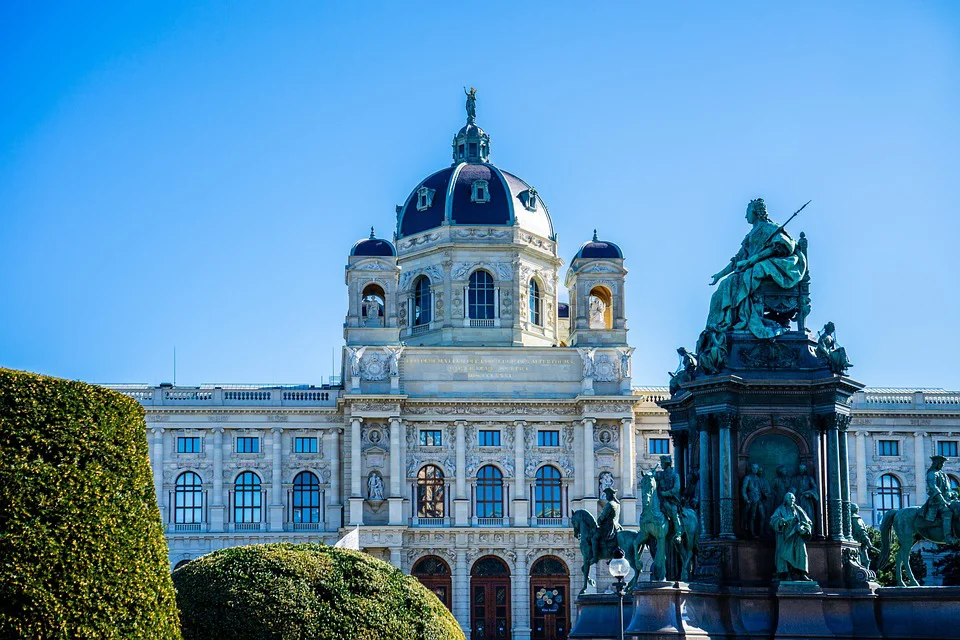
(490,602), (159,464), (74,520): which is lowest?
(490,602)

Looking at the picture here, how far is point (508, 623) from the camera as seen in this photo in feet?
252

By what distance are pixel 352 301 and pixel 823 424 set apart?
53676 mm

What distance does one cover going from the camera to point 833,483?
2858 centimetres

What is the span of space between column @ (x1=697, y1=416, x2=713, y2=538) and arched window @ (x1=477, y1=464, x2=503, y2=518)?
49681 mm

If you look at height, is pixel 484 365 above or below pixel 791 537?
above

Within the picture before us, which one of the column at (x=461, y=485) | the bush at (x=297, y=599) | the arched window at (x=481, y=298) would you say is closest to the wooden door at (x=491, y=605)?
the column at (x=461, y=485)

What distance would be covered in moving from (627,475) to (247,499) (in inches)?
786

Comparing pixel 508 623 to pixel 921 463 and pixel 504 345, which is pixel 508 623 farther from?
pixel 921 463

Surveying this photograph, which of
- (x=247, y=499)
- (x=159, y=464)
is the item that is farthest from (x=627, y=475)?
(x=159, y=464)

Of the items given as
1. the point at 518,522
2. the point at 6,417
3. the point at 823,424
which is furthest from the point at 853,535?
the point at 518,522

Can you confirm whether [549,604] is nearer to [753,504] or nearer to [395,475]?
[395,475]

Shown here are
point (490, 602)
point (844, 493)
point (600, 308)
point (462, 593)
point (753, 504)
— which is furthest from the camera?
point (600, 308)

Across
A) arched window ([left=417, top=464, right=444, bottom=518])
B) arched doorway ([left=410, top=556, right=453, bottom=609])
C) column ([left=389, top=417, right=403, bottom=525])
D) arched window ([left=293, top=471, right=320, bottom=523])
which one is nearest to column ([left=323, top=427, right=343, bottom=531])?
arched window ([left=293, top=471, right=320, bottom=523])

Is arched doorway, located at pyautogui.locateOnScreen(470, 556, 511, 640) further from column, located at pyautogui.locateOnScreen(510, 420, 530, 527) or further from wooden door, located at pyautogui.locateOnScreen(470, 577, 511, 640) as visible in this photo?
column, located at pyautogui.locateOnScreen(510, 420, 530, 527)
